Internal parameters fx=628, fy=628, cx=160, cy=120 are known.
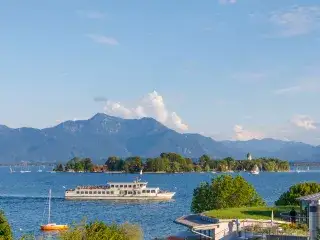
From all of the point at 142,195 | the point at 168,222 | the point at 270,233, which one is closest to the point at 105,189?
the point at 142,195

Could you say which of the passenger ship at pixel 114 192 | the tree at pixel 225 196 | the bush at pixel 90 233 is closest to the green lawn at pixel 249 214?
the bush at pixel 90 233

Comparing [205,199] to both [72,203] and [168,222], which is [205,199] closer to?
[168,222]

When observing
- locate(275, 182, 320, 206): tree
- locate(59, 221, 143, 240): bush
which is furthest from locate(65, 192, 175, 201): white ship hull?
locate(59, 221, 143, 240): bush

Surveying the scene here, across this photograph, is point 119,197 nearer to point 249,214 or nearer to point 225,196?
point 225,196

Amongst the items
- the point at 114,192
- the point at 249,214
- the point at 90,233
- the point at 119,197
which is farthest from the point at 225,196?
the point at 114,192

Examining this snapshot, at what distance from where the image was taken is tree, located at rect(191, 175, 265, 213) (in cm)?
6234

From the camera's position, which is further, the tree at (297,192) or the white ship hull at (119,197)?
the white ship hull at (119,197)

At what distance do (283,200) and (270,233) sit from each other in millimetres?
29134

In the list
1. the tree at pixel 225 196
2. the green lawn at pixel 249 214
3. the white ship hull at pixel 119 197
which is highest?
the tree at pixel 225 196

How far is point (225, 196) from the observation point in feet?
206

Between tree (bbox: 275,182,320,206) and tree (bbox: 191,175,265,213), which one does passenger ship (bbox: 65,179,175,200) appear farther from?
tree (bbox: 275,182,320,206)

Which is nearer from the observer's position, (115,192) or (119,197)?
(119,197)

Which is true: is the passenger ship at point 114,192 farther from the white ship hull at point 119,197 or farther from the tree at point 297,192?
the tree at point 297,192

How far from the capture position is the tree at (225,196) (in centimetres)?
6234
